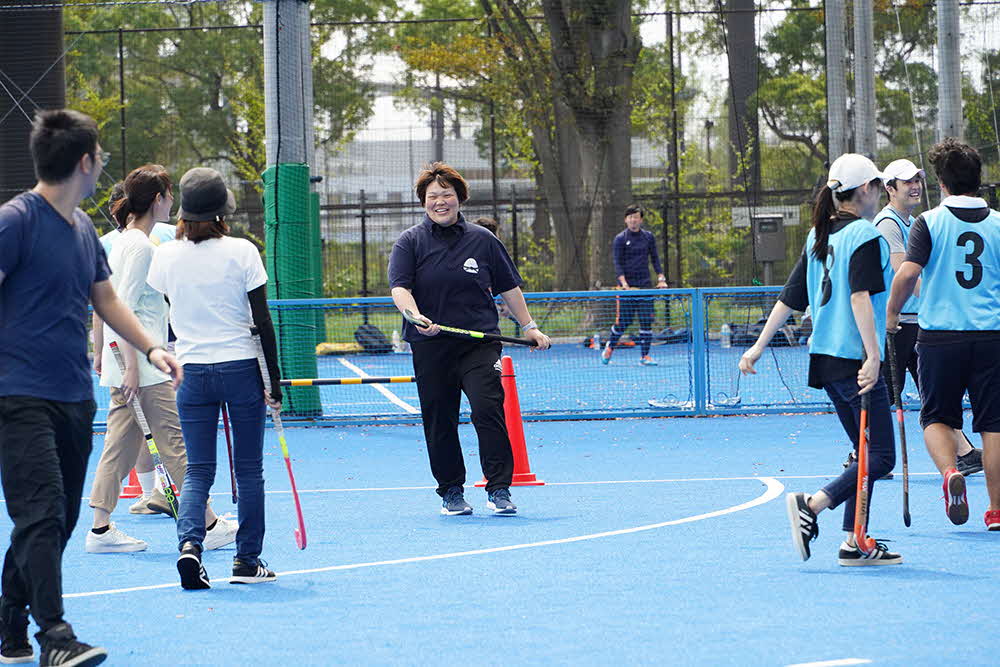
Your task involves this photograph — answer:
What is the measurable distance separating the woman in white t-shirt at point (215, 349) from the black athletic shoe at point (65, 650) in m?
1.40

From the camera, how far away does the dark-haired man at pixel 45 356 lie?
463 centimetres

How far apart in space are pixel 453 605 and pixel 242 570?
3.60ft

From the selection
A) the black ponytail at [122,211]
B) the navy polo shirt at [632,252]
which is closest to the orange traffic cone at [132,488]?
the black ponytail at [122,211]

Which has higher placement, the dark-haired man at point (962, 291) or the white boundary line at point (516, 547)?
the dark-haired man at point (962, 291)

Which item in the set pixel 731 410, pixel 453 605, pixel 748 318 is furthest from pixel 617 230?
pixel 453 605

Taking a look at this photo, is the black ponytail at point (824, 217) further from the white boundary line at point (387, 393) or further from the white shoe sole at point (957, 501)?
the white boundary line at point (387, 393)

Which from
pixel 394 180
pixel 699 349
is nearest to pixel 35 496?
pixel 699 349

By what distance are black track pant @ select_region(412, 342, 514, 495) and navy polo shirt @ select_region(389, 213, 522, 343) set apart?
0.14 metres

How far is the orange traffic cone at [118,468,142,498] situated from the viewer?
9.33 m

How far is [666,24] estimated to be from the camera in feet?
94.2

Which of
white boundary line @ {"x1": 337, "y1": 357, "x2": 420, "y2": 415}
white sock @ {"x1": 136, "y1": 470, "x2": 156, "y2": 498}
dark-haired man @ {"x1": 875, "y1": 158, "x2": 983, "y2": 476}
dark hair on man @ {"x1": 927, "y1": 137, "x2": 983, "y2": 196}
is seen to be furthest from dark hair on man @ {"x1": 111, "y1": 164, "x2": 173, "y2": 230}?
white boundary line @ {"x1": 337, "y1": 357, "x2": 420, "y2": 415}

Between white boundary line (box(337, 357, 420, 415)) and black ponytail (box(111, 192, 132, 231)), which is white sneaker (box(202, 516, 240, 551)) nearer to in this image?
black ponytail (box(111, 192, 132, 231))

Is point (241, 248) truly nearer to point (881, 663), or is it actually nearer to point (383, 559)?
point (383, 559)

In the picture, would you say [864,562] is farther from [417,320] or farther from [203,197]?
[203,197]
